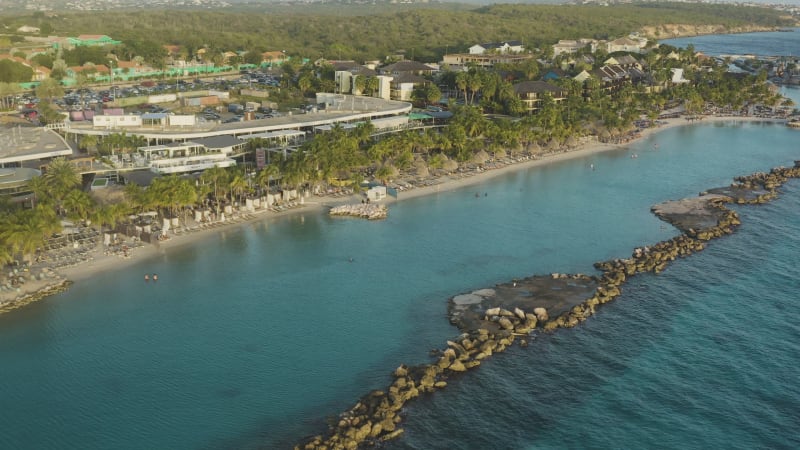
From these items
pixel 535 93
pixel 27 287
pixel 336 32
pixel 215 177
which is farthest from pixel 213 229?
pixel 336 32

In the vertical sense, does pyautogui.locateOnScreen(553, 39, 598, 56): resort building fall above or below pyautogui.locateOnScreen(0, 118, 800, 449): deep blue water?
above

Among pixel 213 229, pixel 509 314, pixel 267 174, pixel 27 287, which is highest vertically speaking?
pixel 267 174

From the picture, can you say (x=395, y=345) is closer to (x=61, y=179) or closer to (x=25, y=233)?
(x=25, y=233)

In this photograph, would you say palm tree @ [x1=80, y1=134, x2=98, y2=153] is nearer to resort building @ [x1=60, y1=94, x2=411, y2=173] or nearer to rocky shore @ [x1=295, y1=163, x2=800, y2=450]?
resort building @ [x1=60, y1=94, x2=411, y2=173]

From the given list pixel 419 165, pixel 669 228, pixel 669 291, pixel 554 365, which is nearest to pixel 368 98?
pixel 419 165

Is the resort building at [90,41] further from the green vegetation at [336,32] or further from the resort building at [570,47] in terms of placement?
the resort building at [570,47]

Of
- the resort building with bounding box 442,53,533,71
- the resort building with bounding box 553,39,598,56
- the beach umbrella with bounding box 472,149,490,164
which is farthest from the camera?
the resort building with bounding box 553,39,598,56

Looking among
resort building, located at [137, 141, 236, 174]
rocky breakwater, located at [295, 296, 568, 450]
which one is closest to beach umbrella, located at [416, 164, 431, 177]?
resort building, located at [137, 141, 236, 174]
